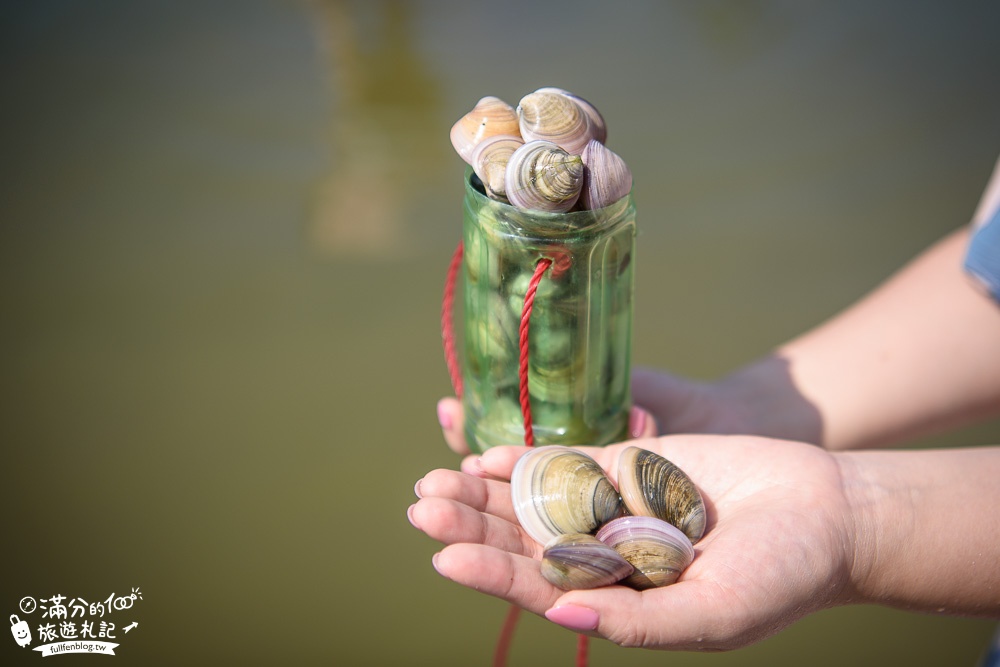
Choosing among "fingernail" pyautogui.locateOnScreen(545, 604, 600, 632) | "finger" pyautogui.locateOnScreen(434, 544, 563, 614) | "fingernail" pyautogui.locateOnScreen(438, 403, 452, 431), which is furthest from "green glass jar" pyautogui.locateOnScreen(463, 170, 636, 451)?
"fingernail" pyautogui.locateOnScreen(545, 604, 600, 632)

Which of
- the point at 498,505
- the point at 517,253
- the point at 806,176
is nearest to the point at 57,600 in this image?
the point at 498,505

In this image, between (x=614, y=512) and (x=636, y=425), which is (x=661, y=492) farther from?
(x=636, y=425)

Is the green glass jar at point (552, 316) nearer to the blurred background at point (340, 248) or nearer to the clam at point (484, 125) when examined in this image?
the clam at point (484, 125)

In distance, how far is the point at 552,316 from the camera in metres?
1.58

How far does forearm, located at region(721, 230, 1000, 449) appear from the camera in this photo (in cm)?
201

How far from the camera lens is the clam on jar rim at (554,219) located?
149cm

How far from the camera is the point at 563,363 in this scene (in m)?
1.62

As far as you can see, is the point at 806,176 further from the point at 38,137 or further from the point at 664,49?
the point at 38,137

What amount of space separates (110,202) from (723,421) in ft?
11.0

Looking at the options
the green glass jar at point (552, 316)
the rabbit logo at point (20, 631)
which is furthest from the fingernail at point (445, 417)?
the rabbit logo at point (20, 631)

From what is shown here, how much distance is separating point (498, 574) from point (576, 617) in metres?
0.13

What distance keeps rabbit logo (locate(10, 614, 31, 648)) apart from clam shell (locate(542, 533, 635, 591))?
204 cm

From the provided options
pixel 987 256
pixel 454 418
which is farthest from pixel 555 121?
pixel 987 256

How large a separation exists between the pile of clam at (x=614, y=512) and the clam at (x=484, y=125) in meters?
0.53
